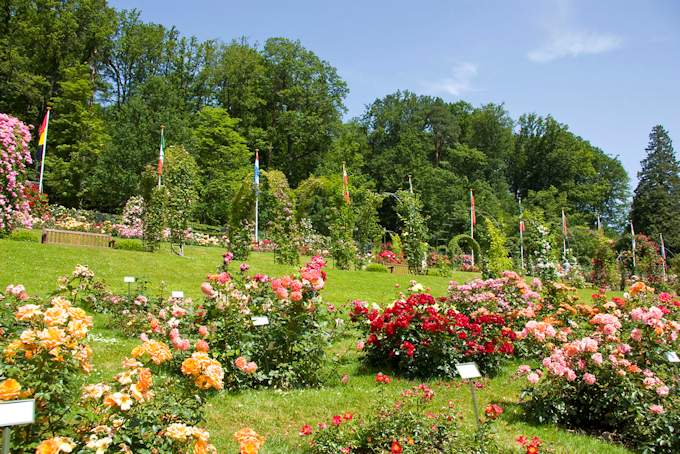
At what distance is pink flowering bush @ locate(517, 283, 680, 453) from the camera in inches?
163

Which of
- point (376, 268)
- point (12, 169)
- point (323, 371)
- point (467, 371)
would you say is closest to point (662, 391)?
point (467, 371)

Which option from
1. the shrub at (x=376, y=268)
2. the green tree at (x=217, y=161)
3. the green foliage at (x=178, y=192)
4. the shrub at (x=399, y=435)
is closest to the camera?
the shrub at (x=399, y=435)

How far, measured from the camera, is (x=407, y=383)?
5.68m

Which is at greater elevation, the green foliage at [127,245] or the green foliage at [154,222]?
the green foliage at [154,222]

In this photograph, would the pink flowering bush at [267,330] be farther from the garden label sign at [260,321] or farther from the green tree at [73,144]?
the green tree at [73,144]

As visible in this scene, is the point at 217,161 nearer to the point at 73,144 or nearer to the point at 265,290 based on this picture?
the point at 73,144

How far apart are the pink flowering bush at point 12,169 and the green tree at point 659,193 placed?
3904cm

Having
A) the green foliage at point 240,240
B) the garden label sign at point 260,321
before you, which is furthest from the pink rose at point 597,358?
the green foliage at point 240,240

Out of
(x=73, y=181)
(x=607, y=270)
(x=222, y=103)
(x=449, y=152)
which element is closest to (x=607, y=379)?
(x=607, y=270)

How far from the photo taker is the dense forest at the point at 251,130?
3053 centimetres

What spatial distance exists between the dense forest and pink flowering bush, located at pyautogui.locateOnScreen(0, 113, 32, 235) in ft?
34.9

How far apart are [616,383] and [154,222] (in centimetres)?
1413

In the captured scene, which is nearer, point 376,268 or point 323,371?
point 323,371

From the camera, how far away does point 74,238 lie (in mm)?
14594
